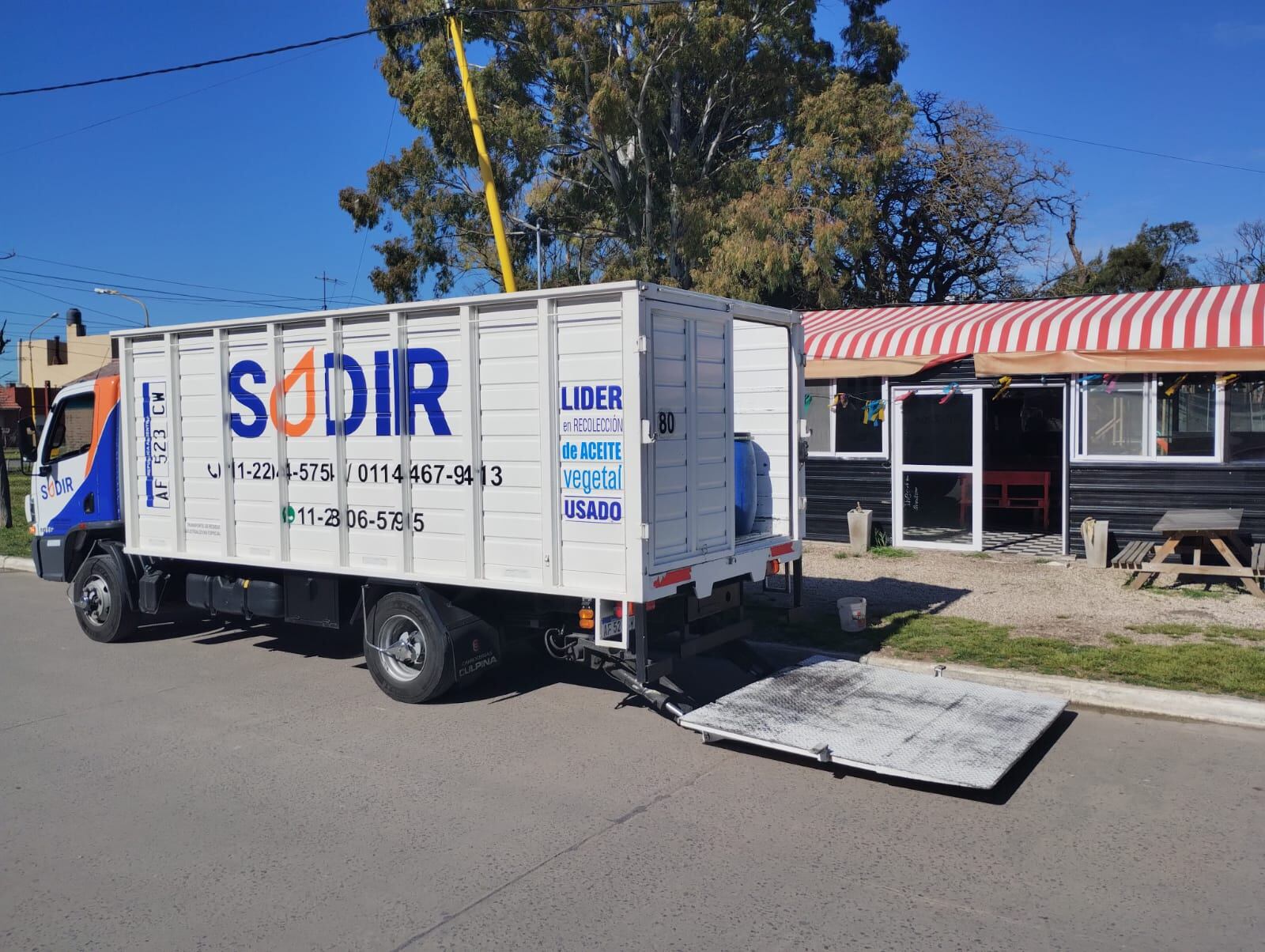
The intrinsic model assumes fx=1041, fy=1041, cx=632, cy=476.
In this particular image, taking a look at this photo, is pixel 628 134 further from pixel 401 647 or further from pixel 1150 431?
pixel 401 647

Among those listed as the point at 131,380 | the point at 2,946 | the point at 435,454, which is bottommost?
the point at 2,946

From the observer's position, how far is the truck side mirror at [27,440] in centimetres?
1080

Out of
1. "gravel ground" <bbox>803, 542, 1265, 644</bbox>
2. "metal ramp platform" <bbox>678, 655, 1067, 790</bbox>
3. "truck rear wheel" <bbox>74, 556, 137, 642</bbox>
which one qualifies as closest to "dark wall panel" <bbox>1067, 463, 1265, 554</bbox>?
"gravel ground" <bbox>803, 542, 1265, 644</bbox>

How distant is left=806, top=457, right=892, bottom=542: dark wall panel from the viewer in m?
14.6

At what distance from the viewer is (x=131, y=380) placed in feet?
31.0

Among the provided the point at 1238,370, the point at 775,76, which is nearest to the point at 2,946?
the point at 1238,370

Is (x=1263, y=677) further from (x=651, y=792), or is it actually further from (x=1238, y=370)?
(x=1238, y=370)

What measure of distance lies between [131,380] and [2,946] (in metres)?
6.27

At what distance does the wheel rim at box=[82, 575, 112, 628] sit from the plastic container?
6.20 meters

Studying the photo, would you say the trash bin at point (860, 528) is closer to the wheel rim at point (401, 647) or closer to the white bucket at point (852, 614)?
the white bucket at point (852, 614)

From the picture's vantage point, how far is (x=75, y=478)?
412 inches

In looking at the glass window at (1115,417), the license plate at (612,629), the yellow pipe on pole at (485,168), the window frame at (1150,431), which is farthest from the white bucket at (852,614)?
the yellow pipe on pole at (485,168)

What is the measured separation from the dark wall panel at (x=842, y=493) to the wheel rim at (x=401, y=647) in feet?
28.0

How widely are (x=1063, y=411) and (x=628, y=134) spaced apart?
14.4 m
